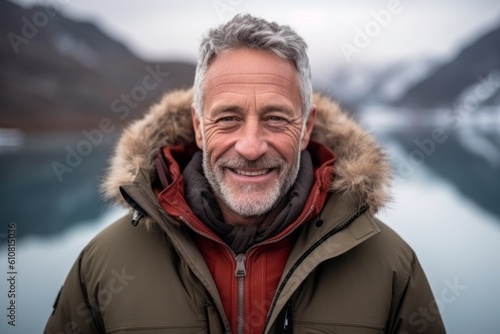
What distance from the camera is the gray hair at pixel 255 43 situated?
1639 millimetres

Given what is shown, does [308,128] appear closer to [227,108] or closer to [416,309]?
[227,108]

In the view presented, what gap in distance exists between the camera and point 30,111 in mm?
5703

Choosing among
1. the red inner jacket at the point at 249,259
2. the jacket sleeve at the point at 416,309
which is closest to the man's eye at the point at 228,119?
the red inner jacket at the point at 249,259

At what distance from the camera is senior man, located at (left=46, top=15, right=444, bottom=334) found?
1489mm

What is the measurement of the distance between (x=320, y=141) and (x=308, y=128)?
124mm

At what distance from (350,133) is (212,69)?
67 cm

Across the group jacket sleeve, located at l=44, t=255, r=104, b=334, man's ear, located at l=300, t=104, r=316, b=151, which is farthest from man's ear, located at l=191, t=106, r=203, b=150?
jacket sleeve, located at l=44, t=255, r=104, b=334

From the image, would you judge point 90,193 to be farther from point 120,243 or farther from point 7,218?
point 120,243

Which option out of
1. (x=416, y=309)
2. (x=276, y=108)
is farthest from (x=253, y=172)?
(x=416, y=309)

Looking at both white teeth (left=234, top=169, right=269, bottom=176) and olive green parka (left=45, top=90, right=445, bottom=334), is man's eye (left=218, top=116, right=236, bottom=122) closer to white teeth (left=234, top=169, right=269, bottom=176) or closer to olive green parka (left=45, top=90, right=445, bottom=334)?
white teeth (left=234, top=169, right=269, bottom=176)

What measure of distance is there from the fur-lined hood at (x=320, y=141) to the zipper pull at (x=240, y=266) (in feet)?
1.49

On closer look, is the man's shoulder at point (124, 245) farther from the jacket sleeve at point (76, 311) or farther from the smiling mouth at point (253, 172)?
the smiling mouth at point (253, 172)

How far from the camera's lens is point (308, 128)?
185cm

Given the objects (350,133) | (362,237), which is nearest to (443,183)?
(350,133)
